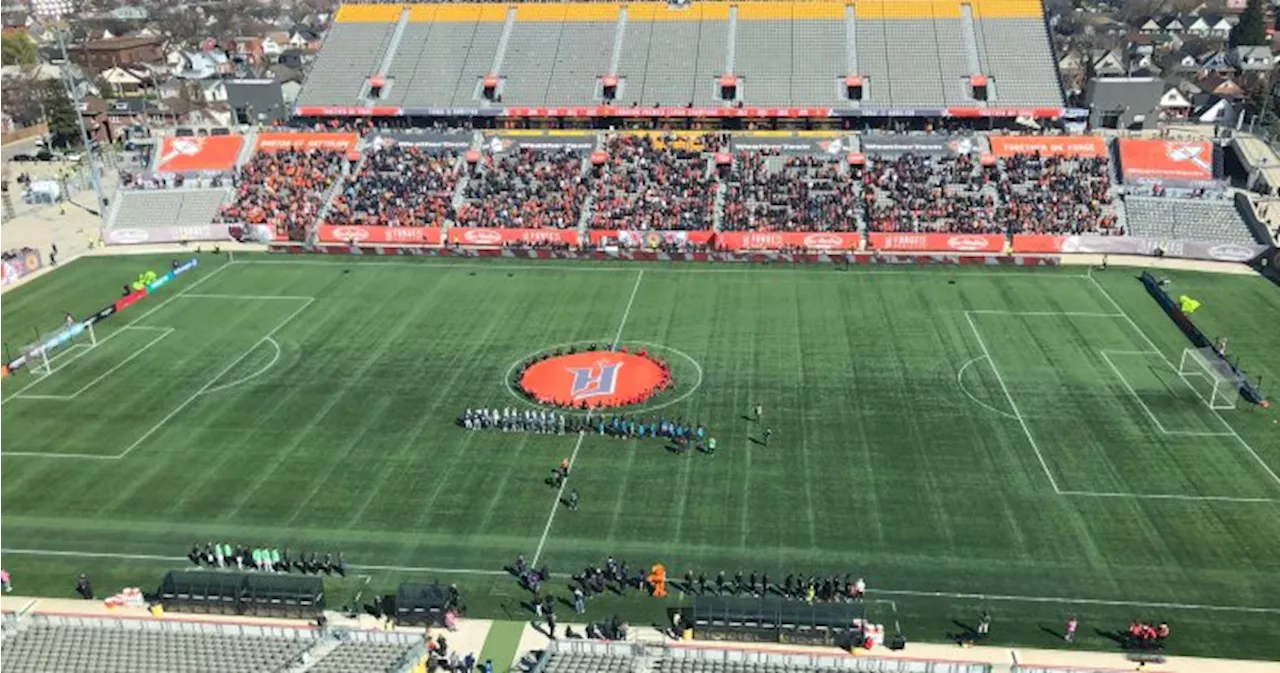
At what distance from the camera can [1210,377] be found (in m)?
44.6

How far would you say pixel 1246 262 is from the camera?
6234 centimetres

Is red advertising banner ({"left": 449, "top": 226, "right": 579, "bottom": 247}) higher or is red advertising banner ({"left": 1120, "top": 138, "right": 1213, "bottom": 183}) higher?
red advertising banner ({"left": 1120, "top": 138, "right": 1213, "bottom": 183})

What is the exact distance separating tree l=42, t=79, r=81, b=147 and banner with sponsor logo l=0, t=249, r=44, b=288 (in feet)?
156

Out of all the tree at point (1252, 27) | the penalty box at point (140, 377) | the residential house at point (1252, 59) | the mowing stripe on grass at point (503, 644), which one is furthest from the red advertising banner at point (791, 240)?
→ the tree at point (1252, 27)

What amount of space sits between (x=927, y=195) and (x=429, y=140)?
39404mm

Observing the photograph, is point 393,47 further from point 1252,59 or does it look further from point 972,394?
point 1252,59

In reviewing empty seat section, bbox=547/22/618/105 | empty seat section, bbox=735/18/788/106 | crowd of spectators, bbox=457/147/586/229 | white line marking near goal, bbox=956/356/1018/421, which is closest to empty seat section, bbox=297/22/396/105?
empty seat section, bbox=547/22/618/105

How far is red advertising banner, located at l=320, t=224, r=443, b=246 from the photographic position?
69.2 meters

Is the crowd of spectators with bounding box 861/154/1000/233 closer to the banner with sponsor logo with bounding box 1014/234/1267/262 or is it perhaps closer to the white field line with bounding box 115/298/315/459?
the banner with sponsor logo with bounding box 1014/234/1267/262

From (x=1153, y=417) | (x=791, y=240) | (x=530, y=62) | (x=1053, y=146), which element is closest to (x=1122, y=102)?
(x=1053, y=146)

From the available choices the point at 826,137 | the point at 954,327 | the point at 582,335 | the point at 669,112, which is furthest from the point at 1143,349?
the point at 669,112

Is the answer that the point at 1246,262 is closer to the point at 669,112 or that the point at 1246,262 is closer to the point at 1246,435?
the point at 1246,435

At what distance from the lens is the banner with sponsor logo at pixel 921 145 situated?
73875 mm

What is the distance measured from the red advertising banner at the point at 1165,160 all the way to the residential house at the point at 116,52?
143693 millimetres
